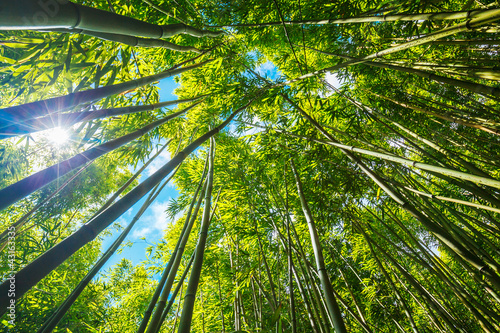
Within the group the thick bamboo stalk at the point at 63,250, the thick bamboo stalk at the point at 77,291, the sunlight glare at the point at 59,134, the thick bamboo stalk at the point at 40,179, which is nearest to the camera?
the thick bamboo stalk at the point at 63,250

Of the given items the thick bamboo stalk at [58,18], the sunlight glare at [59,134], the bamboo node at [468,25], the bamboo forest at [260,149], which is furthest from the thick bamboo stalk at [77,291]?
the bamboo node at [468,25]

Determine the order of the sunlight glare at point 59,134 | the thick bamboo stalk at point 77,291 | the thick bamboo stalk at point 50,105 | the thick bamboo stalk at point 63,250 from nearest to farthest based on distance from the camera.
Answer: the thick bamboo stalk at point 63,250 → the thick bamboo stalk at point 50,105 → the thick bamboo stalk at point 77,291 → the sunlight glare at point 59,134

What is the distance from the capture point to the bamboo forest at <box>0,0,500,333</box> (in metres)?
0.93

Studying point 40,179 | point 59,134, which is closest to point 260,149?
point 59,134

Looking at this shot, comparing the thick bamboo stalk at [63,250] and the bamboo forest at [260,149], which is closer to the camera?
the thick bamboo stalk at [63,250]

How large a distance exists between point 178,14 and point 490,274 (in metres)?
2.50

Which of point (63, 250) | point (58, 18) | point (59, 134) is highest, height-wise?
point (59, 134)

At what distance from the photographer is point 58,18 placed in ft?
A: 1.97

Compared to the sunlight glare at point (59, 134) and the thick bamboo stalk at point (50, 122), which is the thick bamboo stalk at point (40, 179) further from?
the sunlight glare at point (59, 134)

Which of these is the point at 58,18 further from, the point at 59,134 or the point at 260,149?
the point at 260,149

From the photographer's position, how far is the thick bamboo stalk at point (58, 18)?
0.54 metres

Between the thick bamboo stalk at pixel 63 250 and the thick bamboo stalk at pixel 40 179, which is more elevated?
the thick bamboo stalk at pixel 40 179

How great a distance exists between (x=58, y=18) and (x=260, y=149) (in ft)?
7.74

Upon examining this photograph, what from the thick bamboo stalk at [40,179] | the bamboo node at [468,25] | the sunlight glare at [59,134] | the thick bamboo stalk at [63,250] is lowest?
the thick bamboo stalk at [63,250]
